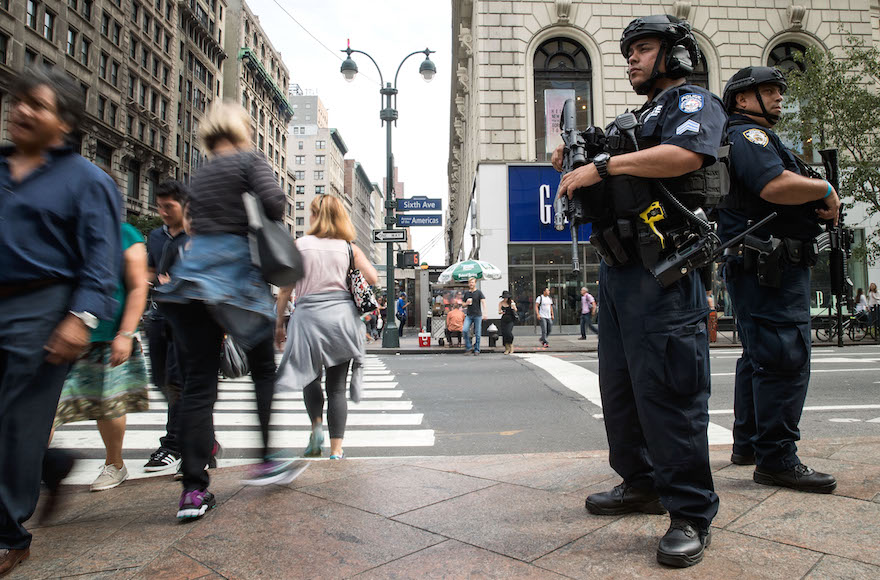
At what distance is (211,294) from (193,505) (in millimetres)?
905

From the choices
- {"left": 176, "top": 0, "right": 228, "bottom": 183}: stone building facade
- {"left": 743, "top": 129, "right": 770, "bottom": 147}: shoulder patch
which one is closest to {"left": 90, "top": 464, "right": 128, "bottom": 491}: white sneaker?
{"left": 743, "top": 129, "right": 770, "bottom": 147}: shoulder patch

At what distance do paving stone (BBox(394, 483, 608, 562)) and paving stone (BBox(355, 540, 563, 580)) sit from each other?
7 centimetres

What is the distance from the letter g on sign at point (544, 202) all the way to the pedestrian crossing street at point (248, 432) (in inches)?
566

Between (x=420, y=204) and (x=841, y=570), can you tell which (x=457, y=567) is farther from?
(x=420, y=204)

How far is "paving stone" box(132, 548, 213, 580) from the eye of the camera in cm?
191

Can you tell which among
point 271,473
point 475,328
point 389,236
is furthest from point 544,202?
point 271,473

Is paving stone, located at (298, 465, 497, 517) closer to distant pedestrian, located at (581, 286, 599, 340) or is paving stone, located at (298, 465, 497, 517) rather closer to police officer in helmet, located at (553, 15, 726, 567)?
police officer in helmet, located at (553, 15, 726, 567)

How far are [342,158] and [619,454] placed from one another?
5159 inches

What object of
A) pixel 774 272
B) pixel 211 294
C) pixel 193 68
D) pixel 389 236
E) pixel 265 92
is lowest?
pixel 211 294

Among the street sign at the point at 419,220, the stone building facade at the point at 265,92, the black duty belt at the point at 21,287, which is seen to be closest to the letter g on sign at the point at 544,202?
the street sign at the point at 419,220

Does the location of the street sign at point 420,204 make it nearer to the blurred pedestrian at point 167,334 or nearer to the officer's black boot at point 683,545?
the blurred pedestrian at point 167,334

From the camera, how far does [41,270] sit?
208 centimetres

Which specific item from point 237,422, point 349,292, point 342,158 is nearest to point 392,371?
point 237,422

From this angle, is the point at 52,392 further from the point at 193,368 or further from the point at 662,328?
the point at 662,328
